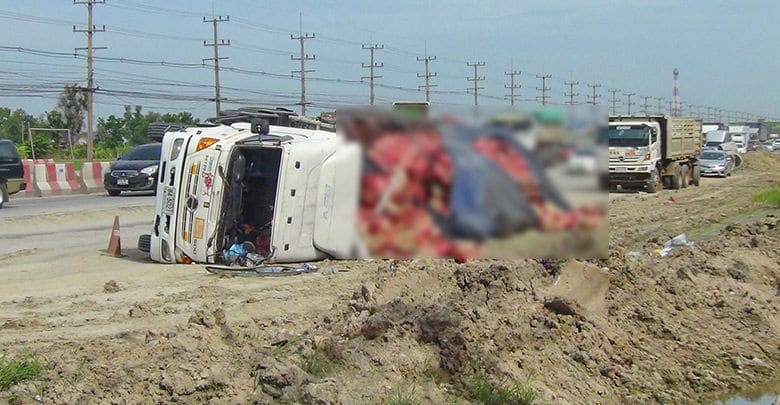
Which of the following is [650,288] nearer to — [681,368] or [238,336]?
[681,368]

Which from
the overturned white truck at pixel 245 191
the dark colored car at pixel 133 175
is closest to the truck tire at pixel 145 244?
the overturned white truck at pixel 245 191

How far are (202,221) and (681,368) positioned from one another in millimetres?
6242

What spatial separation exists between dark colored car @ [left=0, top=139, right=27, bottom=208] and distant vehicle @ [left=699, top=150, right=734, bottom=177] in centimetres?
3318

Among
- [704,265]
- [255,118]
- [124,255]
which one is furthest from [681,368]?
[124,255]

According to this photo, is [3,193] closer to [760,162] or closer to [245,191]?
[245,191]

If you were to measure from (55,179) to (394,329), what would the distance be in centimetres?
2589

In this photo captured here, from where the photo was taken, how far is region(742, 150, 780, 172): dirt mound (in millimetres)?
61544

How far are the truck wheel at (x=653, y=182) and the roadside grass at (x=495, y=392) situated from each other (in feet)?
73.9

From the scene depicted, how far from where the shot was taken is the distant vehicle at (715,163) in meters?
49.8

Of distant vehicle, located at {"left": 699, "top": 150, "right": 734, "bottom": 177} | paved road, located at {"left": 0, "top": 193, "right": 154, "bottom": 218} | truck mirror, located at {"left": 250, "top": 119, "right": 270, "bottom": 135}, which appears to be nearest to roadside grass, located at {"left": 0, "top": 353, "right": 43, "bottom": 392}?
truck mirror, located at {"left": 250, "top": 119, "right": 270, "bottom": 135}

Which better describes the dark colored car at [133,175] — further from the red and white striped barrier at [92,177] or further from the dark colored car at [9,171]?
the dark colored car at [9,171]

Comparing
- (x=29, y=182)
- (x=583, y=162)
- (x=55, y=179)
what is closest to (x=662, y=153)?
(x=55, y=179)

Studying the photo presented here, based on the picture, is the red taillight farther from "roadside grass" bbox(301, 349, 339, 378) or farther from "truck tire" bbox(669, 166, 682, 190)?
"truck tire" bbox(669, 166, 682, 190)

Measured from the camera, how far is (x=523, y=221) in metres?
3.75
